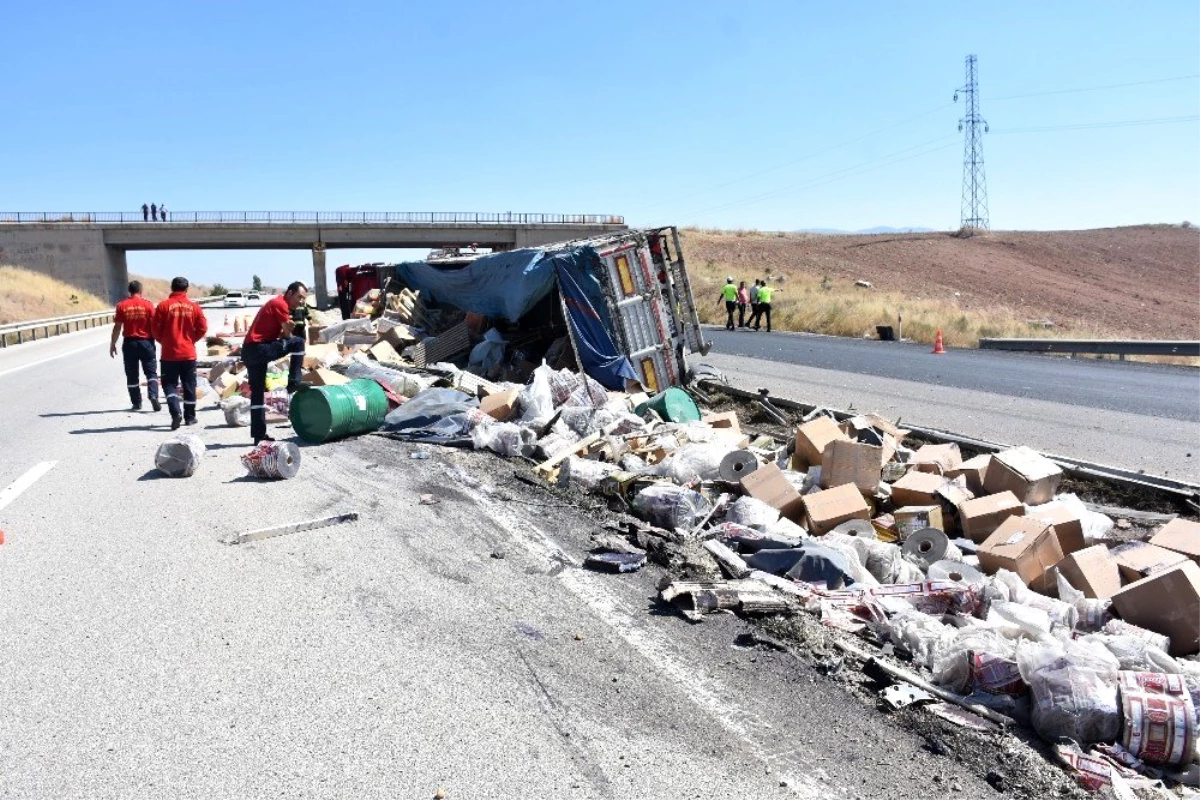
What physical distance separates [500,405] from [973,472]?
490 centimetres

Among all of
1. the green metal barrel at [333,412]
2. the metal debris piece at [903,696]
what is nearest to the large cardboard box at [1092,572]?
the metal debris piece at [903,696]

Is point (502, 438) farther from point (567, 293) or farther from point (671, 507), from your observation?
point (567, 293)

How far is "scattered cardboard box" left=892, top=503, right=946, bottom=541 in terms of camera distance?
6809 millimetres

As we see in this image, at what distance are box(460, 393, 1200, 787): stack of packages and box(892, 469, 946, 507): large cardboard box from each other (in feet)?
0.06

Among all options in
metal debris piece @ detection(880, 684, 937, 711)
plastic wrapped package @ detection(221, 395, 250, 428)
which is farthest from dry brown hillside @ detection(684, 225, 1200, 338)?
metal debris piece @ detection(880, 684, 937, 711)

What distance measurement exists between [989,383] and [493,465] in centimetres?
988

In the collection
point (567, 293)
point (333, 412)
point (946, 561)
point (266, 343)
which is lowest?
point (946, 561)

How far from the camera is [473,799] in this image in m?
3.08

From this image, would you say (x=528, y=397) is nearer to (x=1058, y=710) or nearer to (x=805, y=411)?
(x=805, y=411)

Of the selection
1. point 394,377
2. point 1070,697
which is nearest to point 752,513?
point 1070,697

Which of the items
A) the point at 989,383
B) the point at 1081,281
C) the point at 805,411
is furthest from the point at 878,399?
the point at 1081,281

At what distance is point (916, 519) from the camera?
6.84m

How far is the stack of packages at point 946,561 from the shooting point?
391 cm

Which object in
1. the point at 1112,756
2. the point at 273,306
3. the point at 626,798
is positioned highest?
the point at 273,306
